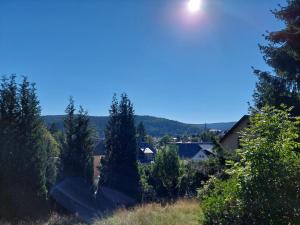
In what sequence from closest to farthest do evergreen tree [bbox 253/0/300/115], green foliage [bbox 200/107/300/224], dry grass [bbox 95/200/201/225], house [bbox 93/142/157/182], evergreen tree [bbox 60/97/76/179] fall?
green foliage [bbox 200/107/300/224] < dry grass [bbox 95/200/201/225] < evergreen tree [bbox 253/0/300/115] < evergreen tree [bbox 60/97/76/179] < house [bbox 93/142/157/182]

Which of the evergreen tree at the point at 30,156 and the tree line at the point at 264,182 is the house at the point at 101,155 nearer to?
the evergreen tree at the point at 30,156

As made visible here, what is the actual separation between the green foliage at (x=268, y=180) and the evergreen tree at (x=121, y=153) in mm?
18270

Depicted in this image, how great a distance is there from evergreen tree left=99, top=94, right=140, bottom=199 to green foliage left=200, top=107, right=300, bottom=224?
18.3 meters

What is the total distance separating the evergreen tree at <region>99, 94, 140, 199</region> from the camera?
22.4 meters

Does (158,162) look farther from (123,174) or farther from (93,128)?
(93,128)

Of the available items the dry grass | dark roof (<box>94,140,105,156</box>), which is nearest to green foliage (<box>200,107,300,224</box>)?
the dry grass

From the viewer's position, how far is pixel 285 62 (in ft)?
34.9

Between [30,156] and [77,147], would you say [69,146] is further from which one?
[30,156]

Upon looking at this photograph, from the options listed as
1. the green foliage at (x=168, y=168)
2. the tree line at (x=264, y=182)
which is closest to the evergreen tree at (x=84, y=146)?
the green foliage at (x=168, y=168)

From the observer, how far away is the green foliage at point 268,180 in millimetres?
4117

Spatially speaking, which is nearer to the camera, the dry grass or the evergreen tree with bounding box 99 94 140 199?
the dry grass

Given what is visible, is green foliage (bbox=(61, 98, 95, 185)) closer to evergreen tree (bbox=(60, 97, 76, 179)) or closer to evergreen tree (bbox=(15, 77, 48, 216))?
evergreen tree (bbox=(60, 97, 76, 179))

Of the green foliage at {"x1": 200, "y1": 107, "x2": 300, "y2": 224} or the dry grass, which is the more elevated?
the green foliage at {"x1": 200, "y1": 107, "x2": 300, "y2": 224}

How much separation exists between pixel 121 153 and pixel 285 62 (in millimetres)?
14205
